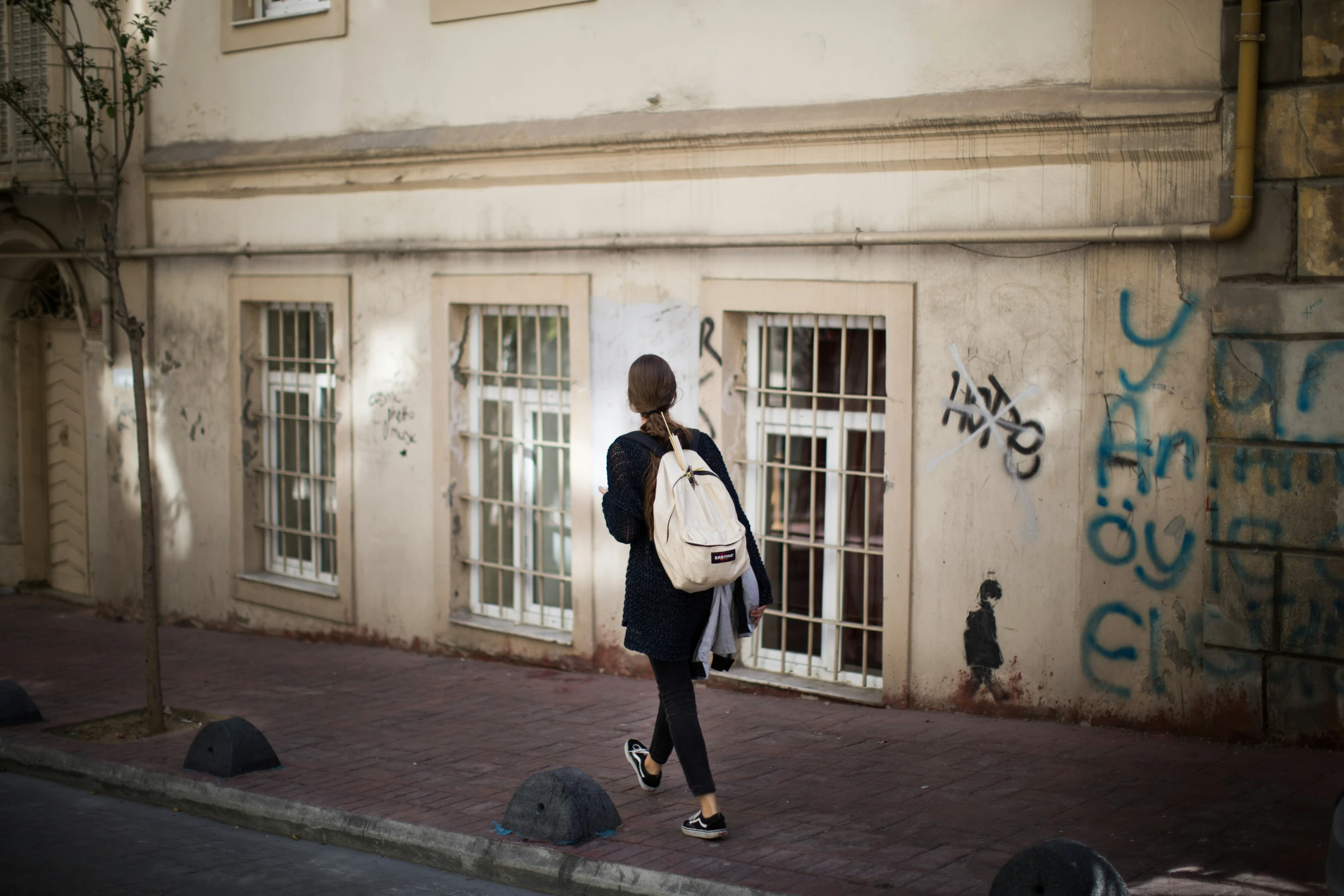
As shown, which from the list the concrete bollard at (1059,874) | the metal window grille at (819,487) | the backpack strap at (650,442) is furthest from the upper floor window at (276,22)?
the concrete bollard at (1059,874)

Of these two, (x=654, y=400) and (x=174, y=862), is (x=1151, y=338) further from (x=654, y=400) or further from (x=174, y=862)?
(x=174, y=862)

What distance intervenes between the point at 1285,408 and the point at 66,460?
11752mm

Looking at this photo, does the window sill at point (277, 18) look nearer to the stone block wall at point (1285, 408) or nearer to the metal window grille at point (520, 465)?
the metal window grille at point (520, 465)

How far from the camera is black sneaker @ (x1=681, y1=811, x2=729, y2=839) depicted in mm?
5926

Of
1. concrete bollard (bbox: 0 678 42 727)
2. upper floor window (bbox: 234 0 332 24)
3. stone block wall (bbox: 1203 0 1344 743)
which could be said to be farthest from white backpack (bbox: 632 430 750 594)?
upper floor window (bbox: 234 0 332 24)

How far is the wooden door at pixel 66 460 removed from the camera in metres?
14.2

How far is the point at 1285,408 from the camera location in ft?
23.2

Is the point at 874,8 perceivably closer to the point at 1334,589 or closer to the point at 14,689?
the point at 1334,589

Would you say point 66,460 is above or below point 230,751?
above

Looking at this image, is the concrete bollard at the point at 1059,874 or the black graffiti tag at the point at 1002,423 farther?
the black graffiti tag at the point at 1002,423

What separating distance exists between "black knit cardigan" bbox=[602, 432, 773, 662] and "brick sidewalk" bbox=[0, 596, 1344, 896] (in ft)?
2.79

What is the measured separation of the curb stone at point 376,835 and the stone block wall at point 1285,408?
331 centimetres

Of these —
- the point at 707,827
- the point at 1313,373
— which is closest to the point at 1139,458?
the point at 1313,373

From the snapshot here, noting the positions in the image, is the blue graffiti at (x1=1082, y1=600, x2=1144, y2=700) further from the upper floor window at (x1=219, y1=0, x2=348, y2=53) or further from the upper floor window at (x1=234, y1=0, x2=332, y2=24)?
the upper floor window at (x1=234, y1=0, x2=332, y2=24)
